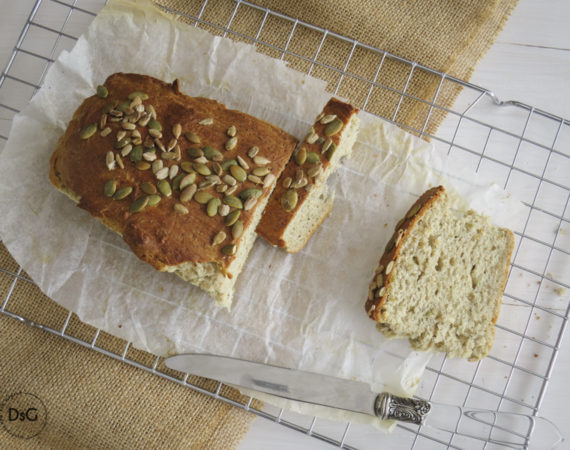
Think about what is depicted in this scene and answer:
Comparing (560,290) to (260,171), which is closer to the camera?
(260,171)

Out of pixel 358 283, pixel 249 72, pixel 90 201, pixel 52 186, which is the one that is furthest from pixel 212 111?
pixel 358 283

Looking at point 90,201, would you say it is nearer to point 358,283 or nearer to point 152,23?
point 152,23

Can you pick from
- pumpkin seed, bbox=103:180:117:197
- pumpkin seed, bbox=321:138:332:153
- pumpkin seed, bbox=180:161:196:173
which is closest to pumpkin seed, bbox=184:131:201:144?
pumpkin seed, bbox=180:161:196:173

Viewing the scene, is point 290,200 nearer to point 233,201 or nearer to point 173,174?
point 233,201

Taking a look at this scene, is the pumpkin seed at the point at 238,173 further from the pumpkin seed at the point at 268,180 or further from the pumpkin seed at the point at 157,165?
the pumpkin seed at the point at 157,165

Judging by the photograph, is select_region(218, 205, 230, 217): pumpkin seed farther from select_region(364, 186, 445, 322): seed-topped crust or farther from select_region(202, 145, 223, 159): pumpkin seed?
select_region(364, 186, 445, 322): seed-topped crust

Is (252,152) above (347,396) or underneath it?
above

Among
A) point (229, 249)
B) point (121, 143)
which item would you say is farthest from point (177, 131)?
point (229, 249)
